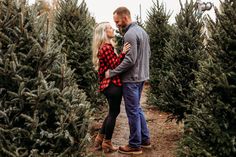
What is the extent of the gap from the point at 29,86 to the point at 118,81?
8.38 ft

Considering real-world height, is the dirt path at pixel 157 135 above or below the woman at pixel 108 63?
below

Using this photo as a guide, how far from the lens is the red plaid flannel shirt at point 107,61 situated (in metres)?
6.17

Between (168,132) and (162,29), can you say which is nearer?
(168,132)

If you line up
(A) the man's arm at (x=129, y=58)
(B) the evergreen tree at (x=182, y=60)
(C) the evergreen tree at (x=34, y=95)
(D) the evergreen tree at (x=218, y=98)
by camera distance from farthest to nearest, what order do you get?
(B) the evergreen tree at (x=182, y=60), (A) the man's arm at (x=129, y=58), (D) the evergreen tree at (x=218, y=98), (C) the evergreen tree at (x=34, y=95)

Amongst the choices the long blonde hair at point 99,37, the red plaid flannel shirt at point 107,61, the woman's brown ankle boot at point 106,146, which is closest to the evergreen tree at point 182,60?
the woman's brown ankle boot at point 106,146

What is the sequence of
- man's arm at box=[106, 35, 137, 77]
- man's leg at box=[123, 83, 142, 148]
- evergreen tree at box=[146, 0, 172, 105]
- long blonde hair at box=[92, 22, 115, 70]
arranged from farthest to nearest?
1. evergreen tree at box=[146, 0, 172, 105]
2. long blonde hair at box=[92, 22, 115, 70]
3. man's leg at box=[123, 83, 142, 148]
4. man's arm at box=[106, 35, 137, 77]

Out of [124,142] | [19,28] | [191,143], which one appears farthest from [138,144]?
[19,28]

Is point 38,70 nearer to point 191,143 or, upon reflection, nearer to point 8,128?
point 8,128

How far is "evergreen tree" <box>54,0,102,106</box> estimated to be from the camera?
7.69 metres

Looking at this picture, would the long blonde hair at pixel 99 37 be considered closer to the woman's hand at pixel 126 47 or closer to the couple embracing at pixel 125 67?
the couple embracing at pixel 125 67

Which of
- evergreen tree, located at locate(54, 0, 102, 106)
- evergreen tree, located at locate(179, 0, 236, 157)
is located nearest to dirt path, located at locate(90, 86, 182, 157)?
evergreen tree, located at locate(54, 0, 102, 106)

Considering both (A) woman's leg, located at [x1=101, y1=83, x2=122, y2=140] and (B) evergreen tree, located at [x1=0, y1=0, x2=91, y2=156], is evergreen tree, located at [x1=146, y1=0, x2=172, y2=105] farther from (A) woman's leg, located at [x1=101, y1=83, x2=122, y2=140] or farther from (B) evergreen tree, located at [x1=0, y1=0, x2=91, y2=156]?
(B) evergreen tree, located at [x1=0, y1=0, x2=91, y2=156]

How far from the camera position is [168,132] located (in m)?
8.65

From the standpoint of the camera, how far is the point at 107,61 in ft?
20.5
